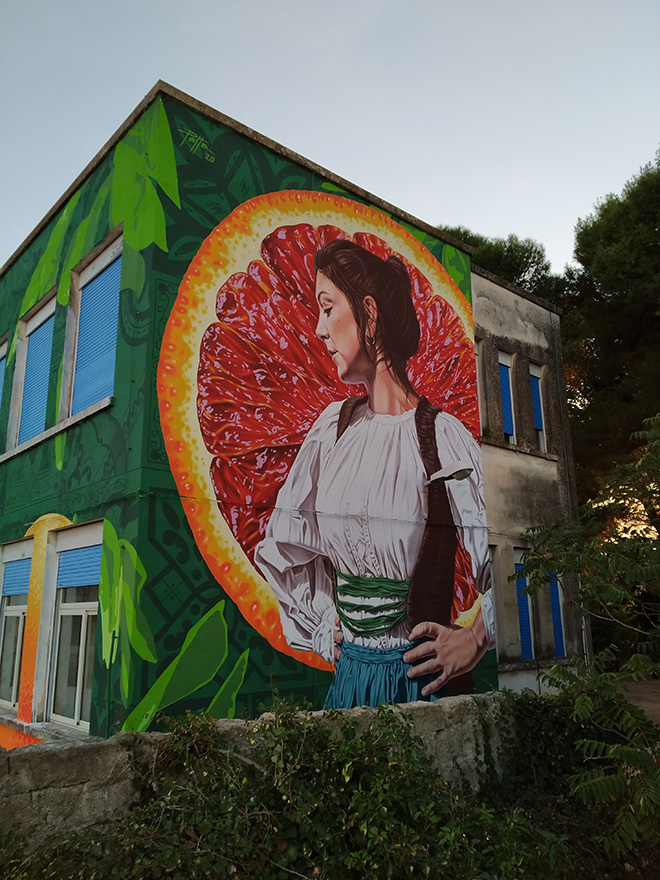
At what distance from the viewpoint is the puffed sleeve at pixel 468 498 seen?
30.6 ft

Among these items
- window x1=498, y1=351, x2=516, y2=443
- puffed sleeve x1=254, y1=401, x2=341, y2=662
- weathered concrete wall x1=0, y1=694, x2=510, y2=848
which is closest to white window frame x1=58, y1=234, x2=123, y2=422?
puffed sleeve x1=254, y1=401, x2=341, y2=662

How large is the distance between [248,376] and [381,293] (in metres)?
2.75

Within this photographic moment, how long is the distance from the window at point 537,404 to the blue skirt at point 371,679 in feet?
17.8

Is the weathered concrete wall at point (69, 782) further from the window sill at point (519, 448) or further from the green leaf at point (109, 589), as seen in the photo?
the window sill at point (519, 448)

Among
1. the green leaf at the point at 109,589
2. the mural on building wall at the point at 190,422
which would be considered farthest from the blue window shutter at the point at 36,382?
the green leaf at the point at 109,589

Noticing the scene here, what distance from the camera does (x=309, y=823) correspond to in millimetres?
4191

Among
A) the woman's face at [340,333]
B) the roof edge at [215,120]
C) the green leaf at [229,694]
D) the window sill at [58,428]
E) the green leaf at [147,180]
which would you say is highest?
the roof edge at [215,120]

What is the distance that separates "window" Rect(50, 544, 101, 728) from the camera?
6.89 m

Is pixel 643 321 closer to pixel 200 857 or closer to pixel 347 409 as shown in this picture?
pixel 347 409

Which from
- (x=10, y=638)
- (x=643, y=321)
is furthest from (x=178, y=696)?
(x=643, y=321)

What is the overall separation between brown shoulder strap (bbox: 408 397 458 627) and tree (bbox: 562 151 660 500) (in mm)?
8648

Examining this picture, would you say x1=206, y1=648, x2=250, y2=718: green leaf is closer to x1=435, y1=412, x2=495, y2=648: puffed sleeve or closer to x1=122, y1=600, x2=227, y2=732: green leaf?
x1=122, y1=600, x2=227, y2=732: green leaf

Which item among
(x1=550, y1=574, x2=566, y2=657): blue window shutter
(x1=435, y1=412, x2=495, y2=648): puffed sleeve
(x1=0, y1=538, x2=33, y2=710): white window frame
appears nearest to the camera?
(x1=0, y1=538, x2=33, y2=710): white window frame

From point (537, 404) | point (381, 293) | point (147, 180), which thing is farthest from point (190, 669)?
point (537, 404)
